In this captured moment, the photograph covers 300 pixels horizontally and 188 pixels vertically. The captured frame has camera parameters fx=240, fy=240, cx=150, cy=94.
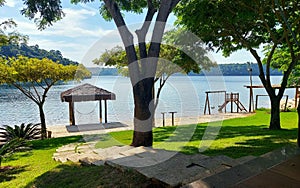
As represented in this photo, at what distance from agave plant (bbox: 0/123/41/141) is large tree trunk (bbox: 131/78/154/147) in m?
5.67

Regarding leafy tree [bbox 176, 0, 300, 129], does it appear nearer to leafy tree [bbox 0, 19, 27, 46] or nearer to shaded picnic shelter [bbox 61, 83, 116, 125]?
leafy tree [bbox 0, 19, 27, 46]

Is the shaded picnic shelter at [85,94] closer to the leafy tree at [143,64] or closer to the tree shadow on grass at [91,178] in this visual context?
the leafy tree at [143,64]

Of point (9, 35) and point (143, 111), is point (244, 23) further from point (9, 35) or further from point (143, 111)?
point (9, 35)

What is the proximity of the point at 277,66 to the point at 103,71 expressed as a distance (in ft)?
33.0

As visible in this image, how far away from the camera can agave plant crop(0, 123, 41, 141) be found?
905 cm

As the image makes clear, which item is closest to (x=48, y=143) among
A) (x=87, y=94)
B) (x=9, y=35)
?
(x=9, y=35)

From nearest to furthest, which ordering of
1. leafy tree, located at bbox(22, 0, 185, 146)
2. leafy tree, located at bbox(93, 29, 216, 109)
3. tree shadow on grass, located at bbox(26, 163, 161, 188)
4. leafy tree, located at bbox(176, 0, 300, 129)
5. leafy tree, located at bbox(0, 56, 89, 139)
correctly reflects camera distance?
tree shadow on grass, located at bbox(26, 163, 161, 188)
leafy tree, located at bbox(22, 0, 185, 146)
leafy tree, located at bbox(176, 0, 300, 129)
leafy tree, located at bbox(0, 56, 89, 139)
leafy tree, located at bbox(93, 29, 216, 109)

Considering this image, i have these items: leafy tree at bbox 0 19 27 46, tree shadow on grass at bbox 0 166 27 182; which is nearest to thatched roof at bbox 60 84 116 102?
leafy tree at bbox 0 19 27 46

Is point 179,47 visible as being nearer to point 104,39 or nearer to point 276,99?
point 104,39

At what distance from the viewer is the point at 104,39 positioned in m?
6.98

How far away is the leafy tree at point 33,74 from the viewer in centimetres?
1065

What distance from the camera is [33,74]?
11.6 meters

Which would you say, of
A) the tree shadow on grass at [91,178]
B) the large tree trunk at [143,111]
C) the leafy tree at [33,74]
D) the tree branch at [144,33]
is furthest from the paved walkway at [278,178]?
the leafy tree at [33,74]

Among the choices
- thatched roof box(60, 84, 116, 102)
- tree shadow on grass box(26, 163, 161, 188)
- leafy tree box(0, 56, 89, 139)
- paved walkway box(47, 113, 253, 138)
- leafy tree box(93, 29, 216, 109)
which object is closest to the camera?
tree shadow on grass box(26, 163, 161, 188)
